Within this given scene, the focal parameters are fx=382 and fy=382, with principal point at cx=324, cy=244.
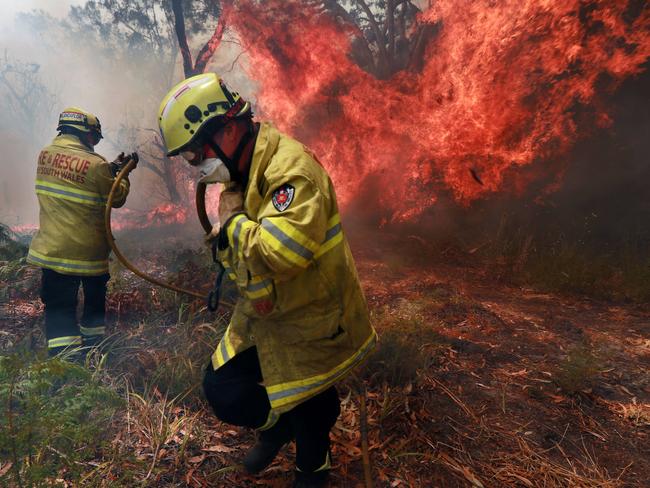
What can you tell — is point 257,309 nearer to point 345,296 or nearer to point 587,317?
point 345,296

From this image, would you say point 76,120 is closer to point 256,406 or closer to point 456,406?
point 256,406

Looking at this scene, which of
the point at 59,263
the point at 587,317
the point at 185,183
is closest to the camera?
the point at 59,263

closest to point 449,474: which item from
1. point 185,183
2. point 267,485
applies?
point 267,485

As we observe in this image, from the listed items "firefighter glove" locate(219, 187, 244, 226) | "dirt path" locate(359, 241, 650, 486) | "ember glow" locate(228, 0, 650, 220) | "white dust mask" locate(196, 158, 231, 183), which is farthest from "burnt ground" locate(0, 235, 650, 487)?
"ember glow" locate(228, 0, 650, 220)

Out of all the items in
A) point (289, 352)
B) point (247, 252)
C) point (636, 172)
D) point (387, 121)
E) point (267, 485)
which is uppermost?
point (387, 121)

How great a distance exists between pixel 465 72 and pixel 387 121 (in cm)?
203

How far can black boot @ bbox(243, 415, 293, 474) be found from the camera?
2.39 metres

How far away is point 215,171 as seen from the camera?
1990mm

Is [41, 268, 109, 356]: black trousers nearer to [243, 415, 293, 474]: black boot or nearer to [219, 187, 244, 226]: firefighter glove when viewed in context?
[243, 415, 293, 474]: black boot

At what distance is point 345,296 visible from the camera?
1997mm

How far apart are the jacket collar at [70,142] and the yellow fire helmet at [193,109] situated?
2140 mm

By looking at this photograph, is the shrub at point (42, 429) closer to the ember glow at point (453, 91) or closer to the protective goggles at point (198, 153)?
the protective goggles at point (198, 153)

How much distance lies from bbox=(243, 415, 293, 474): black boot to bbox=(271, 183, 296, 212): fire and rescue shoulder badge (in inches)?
56.8

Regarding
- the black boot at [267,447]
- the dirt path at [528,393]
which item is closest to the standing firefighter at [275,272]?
the black boot at [267,447]
